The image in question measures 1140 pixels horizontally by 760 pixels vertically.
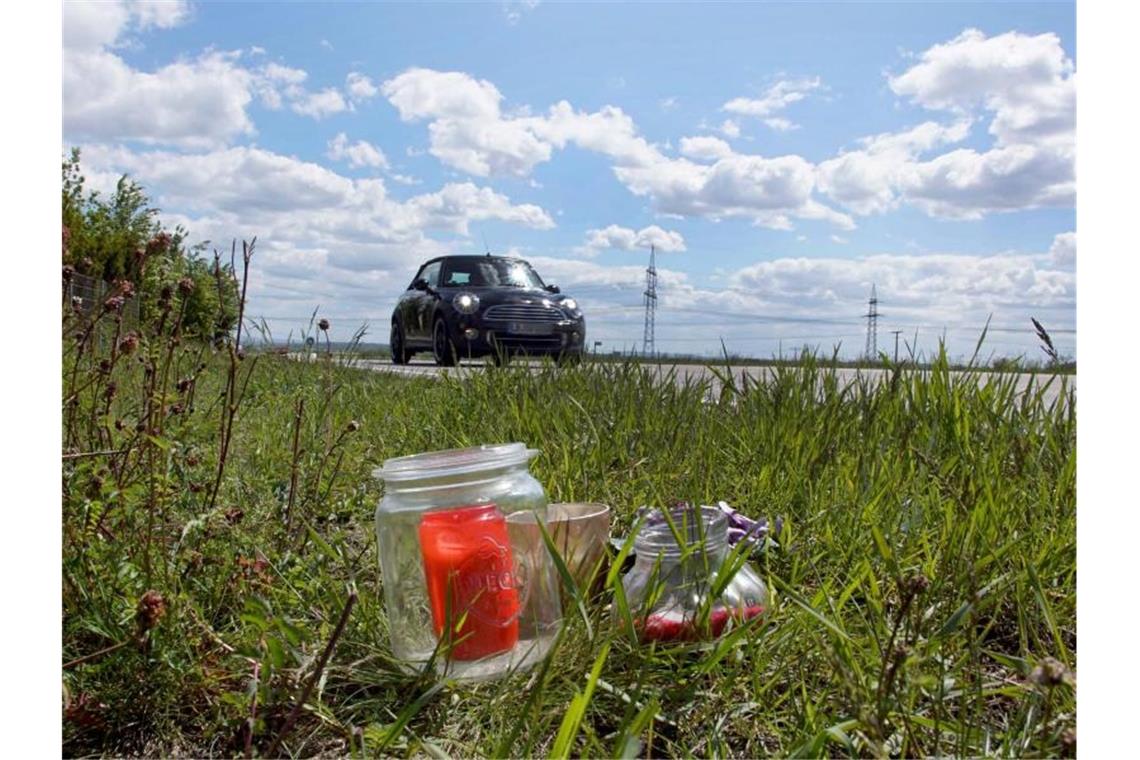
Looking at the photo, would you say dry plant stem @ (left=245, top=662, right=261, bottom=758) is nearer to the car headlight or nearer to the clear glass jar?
the clear glass jar

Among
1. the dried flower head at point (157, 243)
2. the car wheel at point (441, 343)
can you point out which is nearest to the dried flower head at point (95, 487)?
the dried flower head at point (157, 243)

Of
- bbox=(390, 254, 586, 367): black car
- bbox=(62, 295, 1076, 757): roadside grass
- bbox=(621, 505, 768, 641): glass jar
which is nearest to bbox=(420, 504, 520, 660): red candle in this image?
bbox=(62, 295, 1076, 757): roadside grass

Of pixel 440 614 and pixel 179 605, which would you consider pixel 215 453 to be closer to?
pixel 179 605

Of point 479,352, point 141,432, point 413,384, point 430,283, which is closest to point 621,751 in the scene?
point 141,432

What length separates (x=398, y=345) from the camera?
49.4ft

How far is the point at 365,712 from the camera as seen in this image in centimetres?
184

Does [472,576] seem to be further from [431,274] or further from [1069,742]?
[431,274]

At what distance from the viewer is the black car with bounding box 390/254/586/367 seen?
12609 millimetres

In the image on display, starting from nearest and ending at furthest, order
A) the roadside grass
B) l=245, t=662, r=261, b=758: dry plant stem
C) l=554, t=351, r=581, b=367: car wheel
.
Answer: l=245, t=662, r=261, b=758: dry plant stem → the roadside grass → l=554, t=351, r=581, b=367: car wheel

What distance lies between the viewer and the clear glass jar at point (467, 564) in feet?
6.09

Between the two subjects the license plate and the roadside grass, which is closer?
the roadside grass

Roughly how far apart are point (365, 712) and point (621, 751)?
658 mm

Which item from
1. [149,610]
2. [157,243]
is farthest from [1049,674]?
[157,243]

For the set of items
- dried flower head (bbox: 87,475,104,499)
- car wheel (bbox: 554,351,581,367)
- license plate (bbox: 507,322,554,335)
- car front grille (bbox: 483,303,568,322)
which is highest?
car front grille (bbox: 483,303,568,322)
